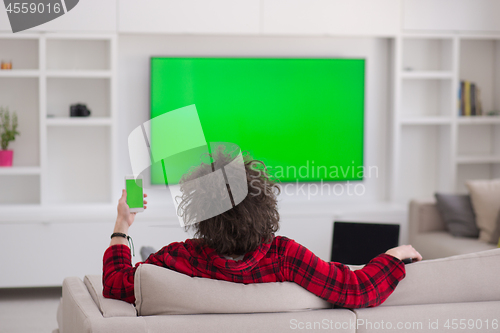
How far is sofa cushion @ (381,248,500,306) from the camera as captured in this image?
143 centimetres

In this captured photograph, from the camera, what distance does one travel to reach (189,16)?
3752mm

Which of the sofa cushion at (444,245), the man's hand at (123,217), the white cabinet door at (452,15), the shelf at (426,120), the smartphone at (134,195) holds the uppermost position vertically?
the white cabinet door at (452,15)

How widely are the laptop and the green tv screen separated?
1.52m

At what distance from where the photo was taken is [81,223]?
140 inches

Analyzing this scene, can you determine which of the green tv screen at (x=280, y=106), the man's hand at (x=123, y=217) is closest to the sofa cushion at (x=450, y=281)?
the man's hand at (x=123, y=217)

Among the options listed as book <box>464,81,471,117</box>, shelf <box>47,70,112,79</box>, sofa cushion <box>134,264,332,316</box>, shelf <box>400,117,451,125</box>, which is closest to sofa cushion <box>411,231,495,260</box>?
shelf <box>400,117,451,125</box>

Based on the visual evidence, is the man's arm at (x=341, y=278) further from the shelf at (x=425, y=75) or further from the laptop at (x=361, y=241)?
the shelf at (x=425, y=75)

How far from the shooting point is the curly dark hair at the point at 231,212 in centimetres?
141

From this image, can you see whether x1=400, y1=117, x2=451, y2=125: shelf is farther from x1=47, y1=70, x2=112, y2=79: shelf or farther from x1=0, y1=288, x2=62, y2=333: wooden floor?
x1=0, y1=288, x2=62, y2=333: wooden floor

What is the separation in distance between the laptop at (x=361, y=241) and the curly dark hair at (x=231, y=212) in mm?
1098

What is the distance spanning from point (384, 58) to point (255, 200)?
3.14 metres

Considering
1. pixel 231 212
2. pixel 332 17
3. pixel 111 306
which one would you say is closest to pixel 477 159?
pixel 332 17

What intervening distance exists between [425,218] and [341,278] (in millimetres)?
2451

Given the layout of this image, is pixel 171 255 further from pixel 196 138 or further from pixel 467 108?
pixel 467 108
